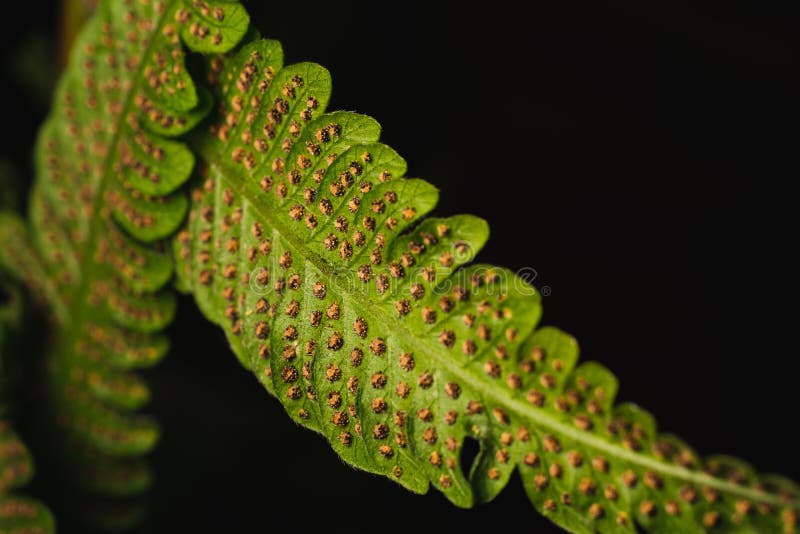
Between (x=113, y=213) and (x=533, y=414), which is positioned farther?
(x=113, y=213)

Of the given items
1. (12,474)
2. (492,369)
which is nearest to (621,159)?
(492,369)

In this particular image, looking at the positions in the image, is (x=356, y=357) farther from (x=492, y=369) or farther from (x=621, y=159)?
(x=621, y=159)

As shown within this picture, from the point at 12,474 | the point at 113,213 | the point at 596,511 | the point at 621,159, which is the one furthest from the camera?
the point at 621,159

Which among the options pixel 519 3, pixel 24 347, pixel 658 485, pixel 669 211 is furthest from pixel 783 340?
pixel 24 347

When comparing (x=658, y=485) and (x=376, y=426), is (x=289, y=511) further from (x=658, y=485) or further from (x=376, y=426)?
(x=658, y=485)

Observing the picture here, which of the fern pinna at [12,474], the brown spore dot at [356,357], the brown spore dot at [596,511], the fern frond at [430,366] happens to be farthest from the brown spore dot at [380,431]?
the fern pinna at [12,474]

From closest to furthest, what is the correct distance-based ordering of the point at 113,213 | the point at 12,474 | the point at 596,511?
the point at 596,511, the point at 113,213, the point at 12,474

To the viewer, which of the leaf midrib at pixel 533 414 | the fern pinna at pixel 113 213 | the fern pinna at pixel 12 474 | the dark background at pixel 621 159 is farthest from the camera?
the dark background at pixel 621 159

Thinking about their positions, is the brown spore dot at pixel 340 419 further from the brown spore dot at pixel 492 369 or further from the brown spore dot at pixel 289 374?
the brown spore dot at pixel 492 369
